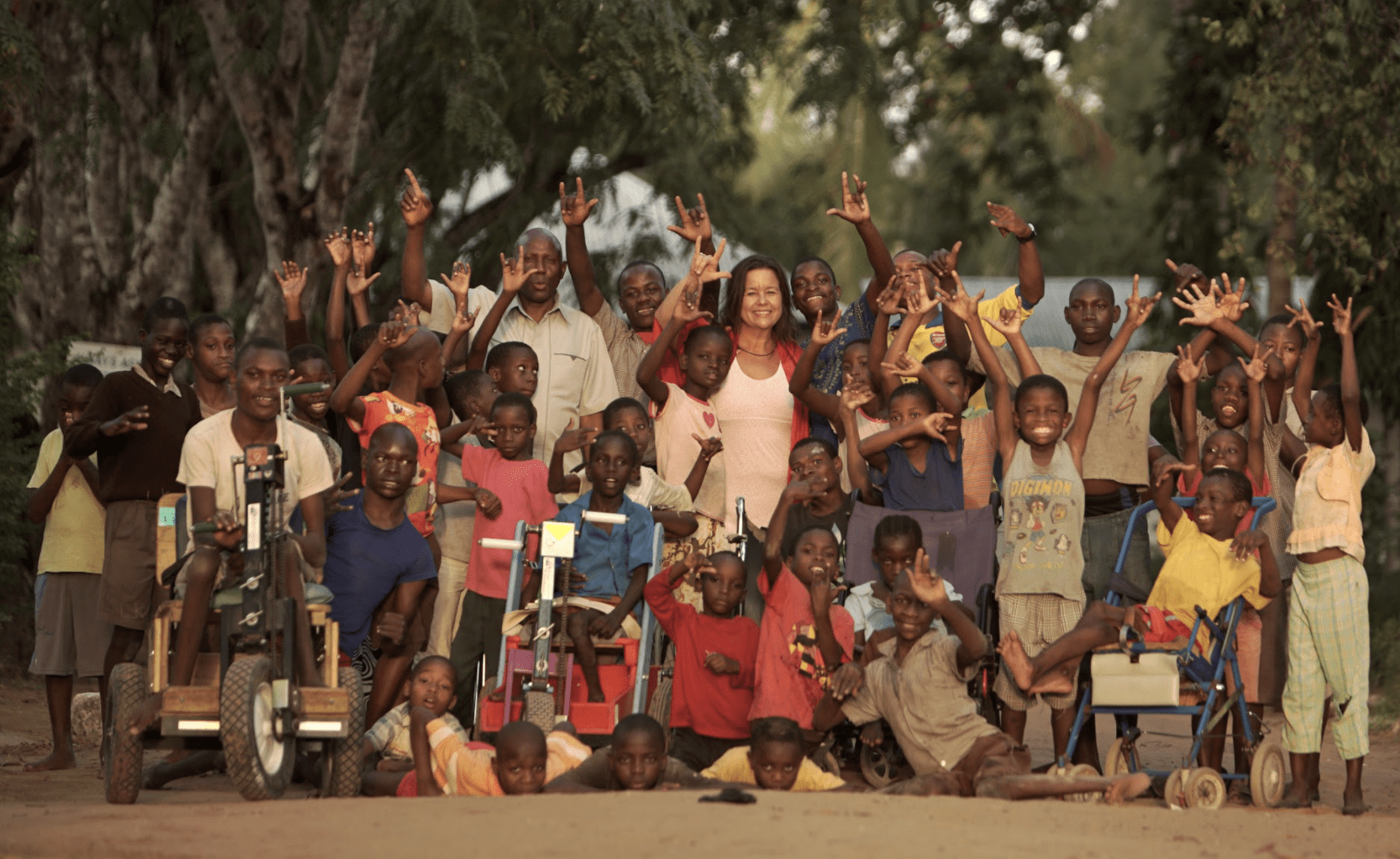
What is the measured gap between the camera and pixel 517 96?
13.9m

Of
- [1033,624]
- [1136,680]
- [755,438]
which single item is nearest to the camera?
[1136,680]

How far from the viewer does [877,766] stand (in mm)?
7230

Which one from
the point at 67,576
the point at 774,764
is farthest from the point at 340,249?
the point at 774,764

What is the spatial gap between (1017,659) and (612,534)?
1859 millimetres

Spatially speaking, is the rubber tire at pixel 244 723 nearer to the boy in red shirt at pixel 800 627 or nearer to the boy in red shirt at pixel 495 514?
the boy in red shirt at pixel 495 514

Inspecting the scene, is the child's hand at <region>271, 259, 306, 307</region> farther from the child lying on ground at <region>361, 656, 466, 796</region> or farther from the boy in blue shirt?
the child lying on ground at <region>361, 656, 466, 796</region>

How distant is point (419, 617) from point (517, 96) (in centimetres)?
734

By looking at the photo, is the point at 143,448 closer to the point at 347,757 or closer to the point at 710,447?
the point at 347,757

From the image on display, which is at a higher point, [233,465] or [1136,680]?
[233,465]

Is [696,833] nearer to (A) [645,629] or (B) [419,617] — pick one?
(A) [645,629]

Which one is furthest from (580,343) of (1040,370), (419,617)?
(1040,370)

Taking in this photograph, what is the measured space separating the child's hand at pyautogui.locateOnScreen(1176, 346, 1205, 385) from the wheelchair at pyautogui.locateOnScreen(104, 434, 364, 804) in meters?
4.06

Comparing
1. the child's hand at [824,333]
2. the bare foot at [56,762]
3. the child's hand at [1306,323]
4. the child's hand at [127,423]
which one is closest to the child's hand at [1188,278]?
the child's hand at [1306,323]

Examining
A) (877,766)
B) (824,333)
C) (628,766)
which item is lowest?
(877,766)
